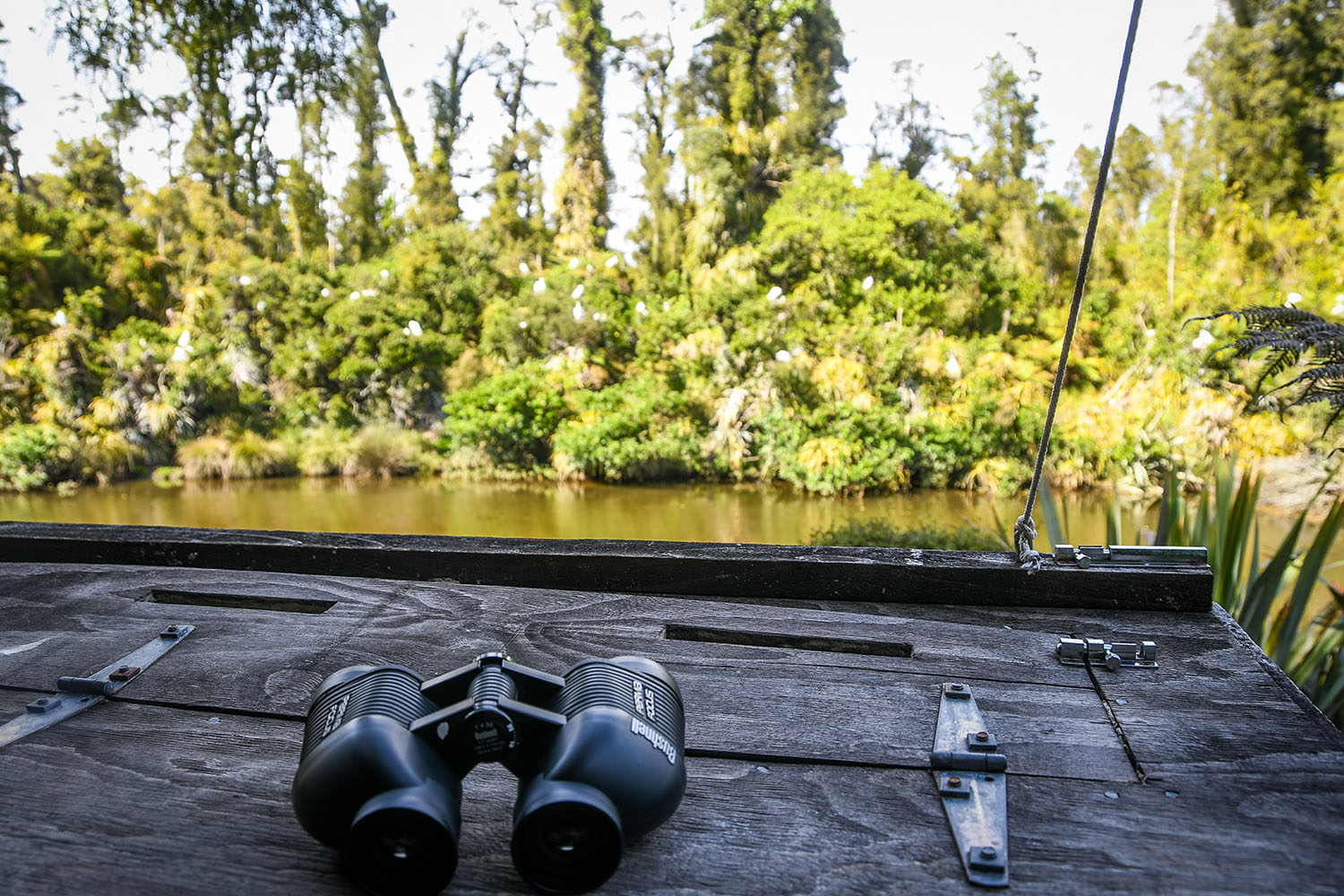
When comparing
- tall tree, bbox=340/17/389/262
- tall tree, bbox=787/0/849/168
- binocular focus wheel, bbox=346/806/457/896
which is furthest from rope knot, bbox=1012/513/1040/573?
tall tree, bbox=340/17/389/262

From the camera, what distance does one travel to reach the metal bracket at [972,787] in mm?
646

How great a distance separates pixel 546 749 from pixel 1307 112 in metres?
13.4

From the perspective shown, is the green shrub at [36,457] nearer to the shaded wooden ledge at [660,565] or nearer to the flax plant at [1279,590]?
the shaded wooden ledge at [660,565]

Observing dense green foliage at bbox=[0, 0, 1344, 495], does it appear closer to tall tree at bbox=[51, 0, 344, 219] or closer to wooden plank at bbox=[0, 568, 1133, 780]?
tall tree at bbox=[51, 0, 344, 219]

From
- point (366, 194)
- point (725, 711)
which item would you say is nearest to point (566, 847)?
point (725, 711)

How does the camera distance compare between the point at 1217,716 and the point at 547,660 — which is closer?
the point at 1217,716

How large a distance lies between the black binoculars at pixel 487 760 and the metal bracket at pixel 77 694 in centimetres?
39

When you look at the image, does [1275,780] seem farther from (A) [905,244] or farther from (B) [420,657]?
(A) [905,244]

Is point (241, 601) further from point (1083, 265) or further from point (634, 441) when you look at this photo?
point (634, 441)

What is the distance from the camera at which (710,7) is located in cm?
1164

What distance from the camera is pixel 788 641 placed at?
1.10 m

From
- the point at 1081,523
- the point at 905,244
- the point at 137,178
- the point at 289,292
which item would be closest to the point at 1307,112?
the point at 905,244

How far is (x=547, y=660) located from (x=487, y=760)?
15.8 inches

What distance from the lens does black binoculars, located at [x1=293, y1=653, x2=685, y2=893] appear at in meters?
0.61
